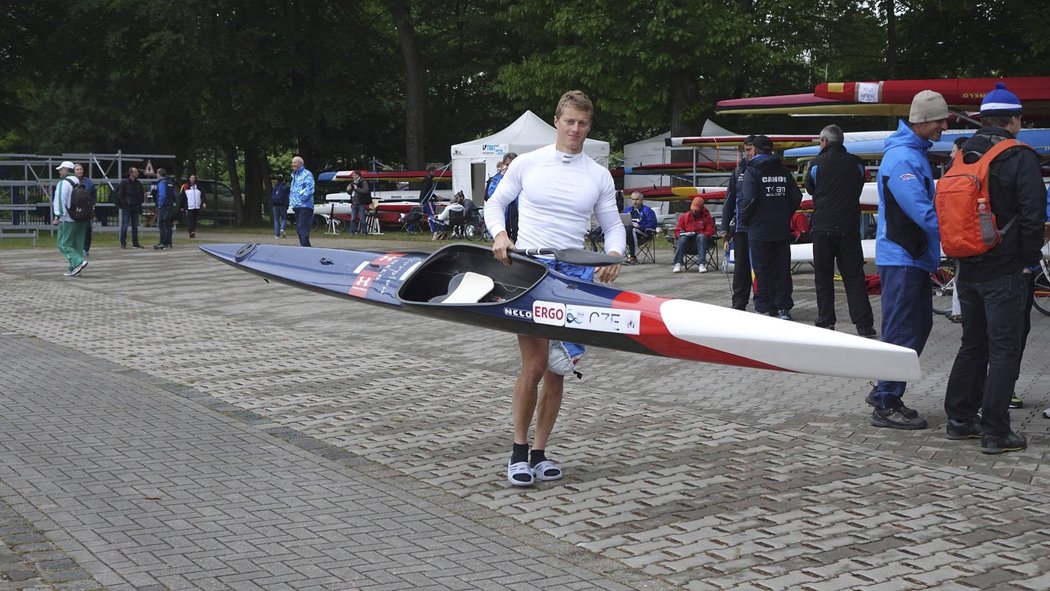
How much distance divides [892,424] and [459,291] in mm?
2915

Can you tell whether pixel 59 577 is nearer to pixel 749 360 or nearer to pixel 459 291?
pixel 459 291

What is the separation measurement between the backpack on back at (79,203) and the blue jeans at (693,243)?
9330mm

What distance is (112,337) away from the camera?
1194 cm

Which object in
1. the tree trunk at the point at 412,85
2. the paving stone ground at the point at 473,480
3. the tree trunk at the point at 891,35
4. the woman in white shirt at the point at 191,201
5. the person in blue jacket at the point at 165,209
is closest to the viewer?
the paving stone ground at the point at 473,480

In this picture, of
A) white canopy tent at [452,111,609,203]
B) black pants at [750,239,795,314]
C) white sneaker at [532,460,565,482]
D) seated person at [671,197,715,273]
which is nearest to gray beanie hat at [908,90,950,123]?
white sneaker at [532,460,565,482]

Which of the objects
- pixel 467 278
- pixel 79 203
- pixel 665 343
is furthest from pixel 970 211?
pixel 79 203

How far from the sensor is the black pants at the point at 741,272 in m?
13.0

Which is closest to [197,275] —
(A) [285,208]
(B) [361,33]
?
(A) [285,208]

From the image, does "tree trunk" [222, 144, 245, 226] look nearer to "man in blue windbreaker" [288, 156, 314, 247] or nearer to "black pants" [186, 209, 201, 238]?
"black pants" [186, 209, 201, 238]

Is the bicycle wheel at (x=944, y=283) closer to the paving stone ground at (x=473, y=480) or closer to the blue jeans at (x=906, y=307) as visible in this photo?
the paving stone ground at (x=473, y=480)

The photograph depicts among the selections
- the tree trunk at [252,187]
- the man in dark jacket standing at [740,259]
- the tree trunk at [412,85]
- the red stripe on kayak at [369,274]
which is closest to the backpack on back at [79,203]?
the man in dark jacket standing at [740,259]

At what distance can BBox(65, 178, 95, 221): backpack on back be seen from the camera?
18.3 metres

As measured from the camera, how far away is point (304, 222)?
65.6 ft

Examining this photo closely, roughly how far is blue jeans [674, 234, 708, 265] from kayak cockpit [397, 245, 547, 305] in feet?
40.6
